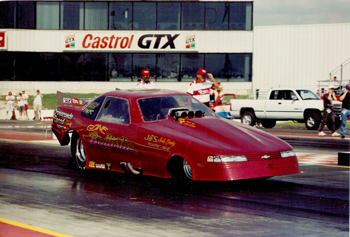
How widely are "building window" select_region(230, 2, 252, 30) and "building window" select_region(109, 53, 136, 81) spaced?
341 inches

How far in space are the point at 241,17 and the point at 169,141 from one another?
4030 cm

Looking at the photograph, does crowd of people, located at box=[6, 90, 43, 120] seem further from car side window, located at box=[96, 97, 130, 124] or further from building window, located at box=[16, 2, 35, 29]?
car side window, located at box=[96, 97, 130, 124]

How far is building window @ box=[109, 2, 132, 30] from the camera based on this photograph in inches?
1900

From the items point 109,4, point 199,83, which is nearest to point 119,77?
point 109,4

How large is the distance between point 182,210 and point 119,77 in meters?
42.0

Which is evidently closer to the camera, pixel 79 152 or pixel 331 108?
pixel 79 152

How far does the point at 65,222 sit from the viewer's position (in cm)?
664

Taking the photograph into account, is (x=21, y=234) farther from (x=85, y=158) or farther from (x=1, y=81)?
(x=1, y=81)

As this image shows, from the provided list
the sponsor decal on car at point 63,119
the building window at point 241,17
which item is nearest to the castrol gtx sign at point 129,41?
the building window at point 241,17

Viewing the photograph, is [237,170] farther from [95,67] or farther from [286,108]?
[95,67]

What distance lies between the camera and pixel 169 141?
344 inches

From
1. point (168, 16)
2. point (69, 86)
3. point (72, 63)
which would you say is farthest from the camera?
point (72, 63)

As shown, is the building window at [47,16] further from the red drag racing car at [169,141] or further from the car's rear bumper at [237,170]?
the car's rear bumper at [237,170]

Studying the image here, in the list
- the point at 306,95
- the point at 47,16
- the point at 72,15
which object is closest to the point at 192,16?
the point at 72,15
